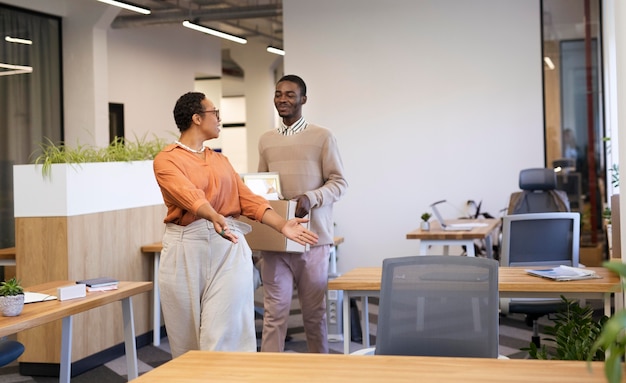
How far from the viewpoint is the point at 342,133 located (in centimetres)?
926

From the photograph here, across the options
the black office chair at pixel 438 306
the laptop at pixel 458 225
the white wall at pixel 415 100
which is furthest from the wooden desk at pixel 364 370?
the white wall at pixel 415 100

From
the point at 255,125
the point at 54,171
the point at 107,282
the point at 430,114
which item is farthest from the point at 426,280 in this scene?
the point at 255,125

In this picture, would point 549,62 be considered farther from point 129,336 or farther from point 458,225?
point 129,336

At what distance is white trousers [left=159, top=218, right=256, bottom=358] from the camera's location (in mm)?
3686

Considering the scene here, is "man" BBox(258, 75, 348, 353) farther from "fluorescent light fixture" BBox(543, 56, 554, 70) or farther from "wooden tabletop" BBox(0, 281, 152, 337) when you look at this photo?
"fluorescent light fixture" BBox(543, 56, 554, 70)

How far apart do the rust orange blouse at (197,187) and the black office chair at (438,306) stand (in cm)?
105

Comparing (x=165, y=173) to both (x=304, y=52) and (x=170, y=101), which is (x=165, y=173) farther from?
(x=170, y=101)

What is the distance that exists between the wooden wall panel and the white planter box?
0.20ft

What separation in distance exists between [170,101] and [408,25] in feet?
17.9

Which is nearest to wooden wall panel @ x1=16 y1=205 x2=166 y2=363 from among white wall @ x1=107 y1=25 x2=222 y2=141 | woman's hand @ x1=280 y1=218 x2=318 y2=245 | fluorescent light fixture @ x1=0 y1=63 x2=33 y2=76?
woman's hand @ x1=280 y1=218 x2=318 y2=245

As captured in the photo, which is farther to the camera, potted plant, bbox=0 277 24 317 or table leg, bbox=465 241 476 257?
table leg, bbox=465 241 476 257

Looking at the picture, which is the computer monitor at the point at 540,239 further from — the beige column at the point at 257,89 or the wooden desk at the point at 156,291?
the beige column at the point at 257,89

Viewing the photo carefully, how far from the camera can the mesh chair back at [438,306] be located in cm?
279

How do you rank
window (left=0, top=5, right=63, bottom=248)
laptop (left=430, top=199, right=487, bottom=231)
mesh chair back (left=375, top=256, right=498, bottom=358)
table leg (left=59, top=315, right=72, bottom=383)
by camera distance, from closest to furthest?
mesh chair back (left=375, top=256, right=498, bottom=358), table leg (left=59, top=315, right=72, bottom=383), laptop (left=430, top=199, right=487, bottom=231), window (left=0, top=5, right=63, bottom=248)
